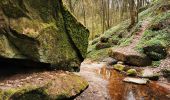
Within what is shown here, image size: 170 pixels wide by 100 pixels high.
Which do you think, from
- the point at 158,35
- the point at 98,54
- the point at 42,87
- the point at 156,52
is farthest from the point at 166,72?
the point at 98,54

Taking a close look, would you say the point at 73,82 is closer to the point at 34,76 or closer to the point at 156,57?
the point at 34,76

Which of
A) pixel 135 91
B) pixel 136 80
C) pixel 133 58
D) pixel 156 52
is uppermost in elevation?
pixel 156 52

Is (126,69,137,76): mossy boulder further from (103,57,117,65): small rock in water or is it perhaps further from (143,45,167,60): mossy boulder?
(103,57,117,65): small rock in water

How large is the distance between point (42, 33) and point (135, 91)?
504 centimetres

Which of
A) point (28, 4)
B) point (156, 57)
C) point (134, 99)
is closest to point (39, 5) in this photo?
point (28, 4)

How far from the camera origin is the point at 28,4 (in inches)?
390

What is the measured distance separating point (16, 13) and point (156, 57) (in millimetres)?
10617

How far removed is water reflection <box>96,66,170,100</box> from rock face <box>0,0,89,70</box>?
7.17 feet

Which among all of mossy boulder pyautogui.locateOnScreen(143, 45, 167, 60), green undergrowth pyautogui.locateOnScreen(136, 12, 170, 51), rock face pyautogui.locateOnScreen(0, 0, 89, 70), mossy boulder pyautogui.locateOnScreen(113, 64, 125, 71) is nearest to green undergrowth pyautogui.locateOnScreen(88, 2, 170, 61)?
green undergrowth pyautogui.locateOnScreen(136, 12, 170, 51)

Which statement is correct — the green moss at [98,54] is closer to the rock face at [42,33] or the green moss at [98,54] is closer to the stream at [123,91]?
the stream at [123,91]

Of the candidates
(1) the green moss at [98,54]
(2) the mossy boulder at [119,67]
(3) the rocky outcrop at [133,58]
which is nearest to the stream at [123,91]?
(2) the mossy boulder at [119,67]

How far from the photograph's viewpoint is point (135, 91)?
1245cm

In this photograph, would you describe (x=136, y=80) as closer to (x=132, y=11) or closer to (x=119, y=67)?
(x=119, y=67)

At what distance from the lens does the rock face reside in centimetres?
909
